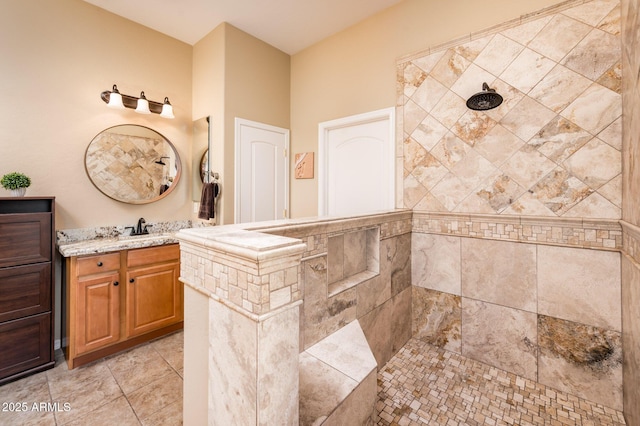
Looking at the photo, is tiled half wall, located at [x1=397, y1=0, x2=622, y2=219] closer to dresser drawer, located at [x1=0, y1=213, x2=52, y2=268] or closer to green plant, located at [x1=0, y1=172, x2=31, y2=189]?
dresser drawer, located at [x1=0, y1=213, x2=52, y2=268]

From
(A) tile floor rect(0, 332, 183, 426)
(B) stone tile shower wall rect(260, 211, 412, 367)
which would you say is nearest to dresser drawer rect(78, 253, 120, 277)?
(A) tile floor rect(0, 332, 183, 426)

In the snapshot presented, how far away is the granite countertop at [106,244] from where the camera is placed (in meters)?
2.00

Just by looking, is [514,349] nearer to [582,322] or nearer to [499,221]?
[582,322]

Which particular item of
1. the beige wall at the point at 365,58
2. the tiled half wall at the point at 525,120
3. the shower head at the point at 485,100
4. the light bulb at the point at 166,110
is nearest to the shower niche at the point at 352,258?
the tiled half wall at the point at 525,120

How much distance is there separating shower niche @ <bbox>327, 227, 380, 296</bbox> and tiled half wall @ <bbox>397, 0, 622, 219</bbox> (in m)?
0.70

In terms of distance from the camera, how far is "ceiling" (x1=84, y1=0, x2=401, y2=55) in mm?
2410

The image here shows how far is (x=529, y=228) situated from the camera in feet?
5.91

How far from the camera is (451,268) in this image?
82.5 inches

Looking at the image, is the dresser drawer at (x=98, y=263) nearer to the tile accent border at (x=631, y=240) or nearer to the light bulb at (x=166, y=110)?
the light bulb at (x=166, y=110)

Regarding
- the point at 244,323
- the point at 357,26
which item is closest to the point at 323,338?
the point at 244,323

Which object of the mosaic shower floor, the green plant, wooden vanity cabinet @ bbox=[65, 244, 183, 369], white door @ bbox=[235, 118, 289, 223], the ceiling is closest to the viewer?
the mosaic shower floor

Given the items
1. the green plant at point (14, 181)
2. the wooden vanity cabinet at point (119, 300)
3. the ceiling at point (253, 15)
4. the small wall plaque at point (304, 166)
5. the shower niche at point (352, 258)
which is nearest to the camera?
the shower niche at point (352, 258)

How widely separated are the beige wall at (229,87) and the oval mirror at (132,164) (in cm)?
52

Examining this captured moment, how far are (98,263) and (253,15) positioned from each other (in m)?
2.57
